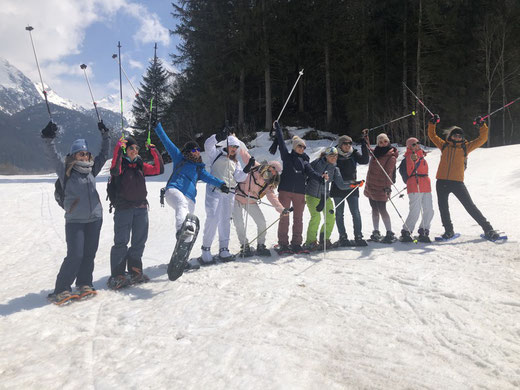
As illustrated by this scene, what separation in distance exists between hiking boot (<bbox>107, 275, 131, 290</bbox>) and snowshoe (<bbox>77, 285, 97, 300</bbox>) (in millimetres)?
250

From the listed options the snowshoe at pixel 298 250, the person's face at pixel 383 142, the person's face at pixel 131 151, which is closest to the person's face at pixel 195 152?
the person's face at pixel 131 151

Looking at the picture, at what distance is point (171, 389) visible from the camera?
2.27m

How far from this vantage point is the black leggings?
19.5 feet

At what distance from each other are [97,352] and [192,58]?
27.5 meters

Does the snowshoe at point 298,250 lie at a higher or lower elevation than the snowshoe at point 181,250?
lower

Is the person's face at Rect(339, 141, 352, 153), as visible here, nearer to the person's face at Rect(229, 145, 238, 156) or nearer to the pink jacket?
the pink jacket

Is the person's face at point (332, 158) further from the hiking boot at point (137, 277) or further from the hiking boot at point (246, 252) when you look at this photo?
the hiking boot at point (137, 277)

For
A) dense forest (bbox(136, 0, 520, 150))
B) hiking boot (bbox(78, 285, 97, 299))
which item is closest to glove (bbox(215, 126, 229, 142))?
hiking boot (bbox(78, 285, 97, 299))

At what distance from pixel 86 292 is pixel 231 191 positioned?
253 centimetres

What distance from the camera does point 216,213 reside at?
5.32 m

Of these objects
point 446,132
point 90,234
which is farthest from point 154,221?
point 446,132

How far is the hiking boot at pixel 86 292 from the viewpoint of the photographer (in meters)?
4.00

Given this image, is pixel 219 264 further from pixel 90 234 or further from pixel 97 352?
pixel 97 352

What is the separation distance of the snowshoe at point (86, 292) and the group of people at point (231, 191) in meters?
0.01
